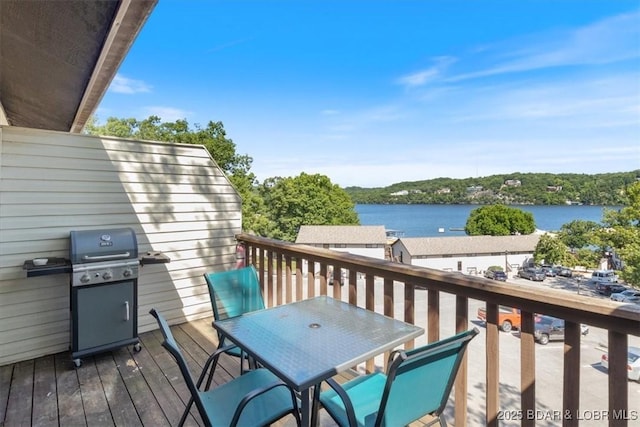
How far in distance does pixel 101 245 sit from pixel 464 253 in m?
22.9

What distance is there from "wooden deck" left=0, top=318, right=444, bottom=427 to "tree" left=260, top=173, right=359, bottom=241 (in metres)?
26.6

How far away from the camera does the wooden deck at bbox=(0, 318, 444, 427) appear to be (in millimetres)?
2131

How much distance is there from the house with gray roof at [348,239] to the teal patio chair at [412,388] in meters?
22.4

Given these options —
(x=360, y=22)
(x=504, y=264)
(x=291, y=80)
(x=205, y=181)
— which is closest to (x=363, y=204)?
(x=504, y=264)

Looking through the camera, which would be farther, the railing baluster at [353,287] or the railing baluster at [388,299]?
the railing baluster at [353,287]

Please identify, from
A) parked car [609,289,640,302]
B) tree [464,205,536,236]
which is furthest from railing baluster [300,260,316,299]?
tree [464,205,536,236]

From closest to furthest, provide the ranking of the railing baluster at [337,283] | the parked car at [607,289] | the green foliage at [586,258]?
1. the railing baluster at [337,283]
2. the parked car at [607,289]
3. the green foliage at [586,258]

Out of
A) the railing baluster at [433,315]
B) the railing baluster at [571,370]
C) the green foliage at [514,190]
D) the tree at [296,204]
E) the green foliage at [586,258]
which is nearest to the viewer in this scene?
the railing baluster at [571,370]

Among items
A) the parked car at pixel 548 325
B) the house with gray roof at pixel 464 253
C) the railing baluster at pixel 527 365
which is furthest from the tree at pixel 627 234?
the railing baluster at pixel 527 365

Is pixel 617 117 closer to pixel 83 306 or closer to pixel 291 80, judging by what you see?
pixel 291 80

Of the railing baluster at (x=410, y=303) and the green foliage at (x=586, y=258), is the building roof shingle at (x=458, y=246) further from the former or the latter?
the railing baluster at (x=410, y=303)

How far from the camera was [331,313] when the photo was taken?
201 centimetres

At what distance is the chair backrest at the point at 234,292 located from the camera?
8.14 feet

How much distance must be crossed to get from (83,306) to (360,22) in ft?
32.5
